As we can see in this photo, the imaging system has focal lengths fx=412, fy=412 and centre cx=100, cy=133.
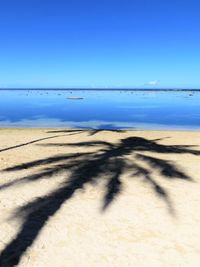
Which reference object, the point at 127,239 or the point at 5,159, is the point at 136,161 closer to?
the point at 5,159

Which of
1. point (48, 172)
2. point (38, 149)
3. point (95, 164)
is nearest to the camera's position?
point (48, 172)

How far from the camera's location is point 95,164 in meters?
13.3

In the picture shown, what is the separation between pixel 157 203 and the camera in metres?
9.52

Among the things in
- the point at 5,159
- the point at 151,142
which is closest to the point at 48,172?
the point at 5,159

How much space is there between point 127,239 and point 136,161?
21.1 feet

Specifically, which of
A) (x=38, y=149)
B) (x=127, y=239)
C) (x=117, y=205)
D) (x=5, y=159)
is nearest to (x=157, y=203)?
(x=117, y=205)

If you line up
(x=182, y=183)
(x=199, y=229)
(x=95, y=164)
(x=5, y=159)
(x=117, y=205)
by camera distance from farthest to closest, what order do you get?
(x=5, y=159)
(x=95, y=164)
(x=182, y=183)
(x=117, y=205)
(x=199, y=229)

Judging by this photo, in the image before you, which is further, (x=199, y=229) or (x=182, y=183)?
(x=182, y=183)

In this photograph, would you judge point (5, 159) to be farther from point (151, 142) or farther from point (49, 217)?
point (151, 142)

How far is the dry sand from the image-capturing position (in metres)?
6.87

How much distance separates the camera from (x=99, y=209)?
9.02 m

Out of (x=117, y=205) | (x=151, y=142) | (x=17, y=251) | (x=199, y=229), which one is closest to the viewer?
(x=17, y=251)

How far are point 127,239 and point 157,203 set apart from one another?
2.24 meters

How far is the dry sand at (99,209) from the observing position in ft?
22.5
